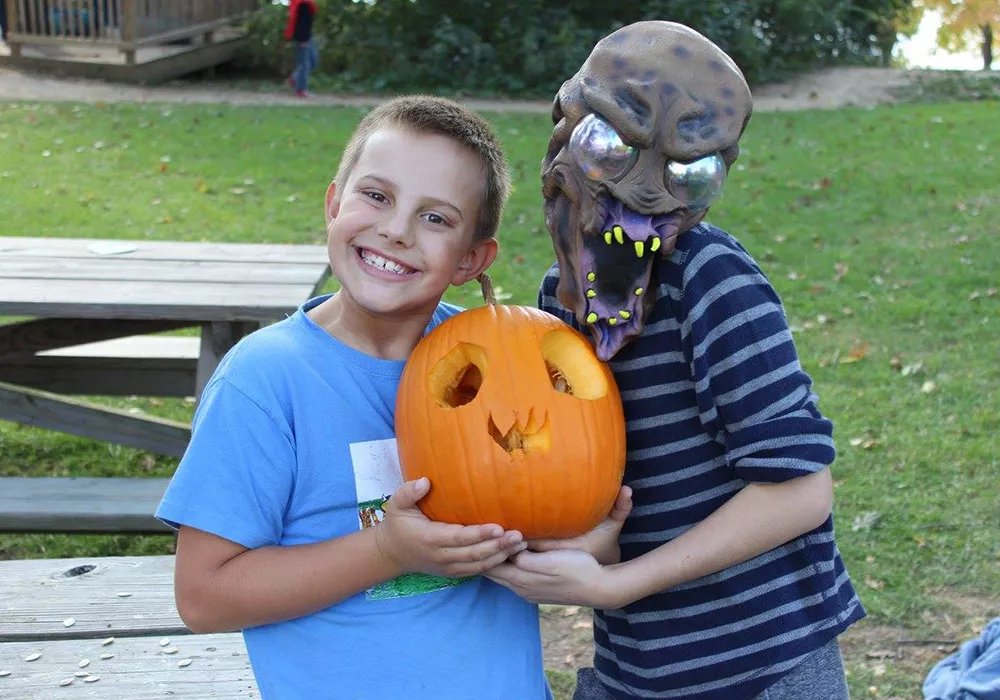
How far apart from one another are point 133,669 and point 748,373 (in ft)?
5.46

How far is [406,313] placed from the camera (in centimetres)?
202

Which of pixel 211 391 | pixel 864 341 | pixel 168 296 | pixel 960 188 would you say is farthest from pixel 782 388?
pixel 960 188

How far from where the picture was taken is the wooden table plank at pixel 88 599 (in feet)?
8.84

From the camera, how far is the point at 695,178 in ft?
5.53

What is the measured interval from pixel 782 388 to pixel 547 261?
6.43 m

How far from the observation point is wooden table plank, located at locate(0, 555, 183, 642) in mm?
2695

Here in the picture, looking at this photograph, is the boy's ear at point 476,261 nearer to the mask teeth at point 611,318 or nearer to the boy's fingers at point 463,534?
the mask teeth at point 611,318

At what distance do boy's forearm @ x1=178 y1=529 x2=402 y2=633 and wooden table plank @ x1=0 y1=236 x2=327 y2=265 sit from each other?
3205mm

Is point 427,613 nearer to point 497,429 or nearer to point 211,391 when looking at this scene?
point 497,429

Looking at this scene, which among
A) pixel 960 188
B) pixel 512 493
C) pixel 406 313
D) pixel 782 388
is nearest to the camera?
pixel 782 388

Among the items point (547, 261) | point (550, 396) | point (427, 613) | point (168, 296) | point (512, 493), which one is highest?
point (550, 396)

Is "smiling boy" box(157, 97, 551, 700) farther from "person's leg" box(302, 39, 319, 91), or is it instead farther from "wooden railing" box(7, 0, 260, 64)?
"wooden railing" box(7, 0, 260, 64)

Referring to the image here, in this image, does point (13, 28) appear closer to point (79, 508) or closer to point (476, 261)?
point (79, 508)

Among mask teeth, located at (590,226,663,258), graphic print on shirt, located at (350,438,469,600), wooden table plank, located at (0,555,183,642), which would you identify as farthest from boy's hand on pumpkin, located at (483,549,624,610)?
wooden table plank, located at (0,555,183,642)
